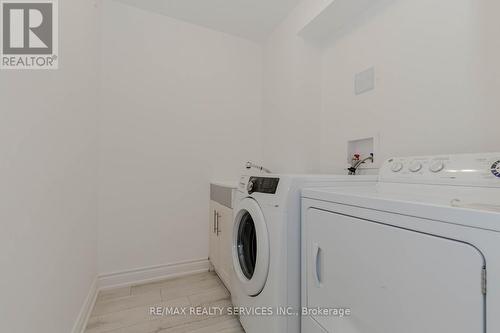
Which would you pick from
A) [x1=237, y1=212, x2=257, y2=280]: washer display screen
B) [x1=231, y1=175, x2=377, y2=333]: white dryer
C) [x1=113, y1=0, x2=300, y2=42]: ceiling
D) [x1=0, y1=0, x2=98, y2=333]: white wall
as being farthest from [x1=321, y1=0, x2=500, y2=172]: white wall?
[x1=0, y1=0, x2=98, y2=333]: white wall

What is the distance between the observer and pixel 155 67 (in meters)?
2.02

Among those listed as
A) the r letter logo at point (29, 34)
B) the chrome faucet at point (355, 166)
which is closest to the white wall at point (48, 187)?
the r letter logo at point (29, 34)

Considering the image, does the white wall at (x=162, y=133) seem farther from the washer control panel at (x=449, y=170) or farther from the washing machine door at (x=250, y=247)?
the washer control panel at (x=449, y=170)

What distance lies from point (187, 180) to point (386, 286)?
1.80m

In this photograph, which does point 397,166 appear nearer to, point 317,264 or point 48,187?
point 317,264

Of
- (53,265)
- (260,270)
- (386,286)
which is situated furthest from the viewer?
(260,270)

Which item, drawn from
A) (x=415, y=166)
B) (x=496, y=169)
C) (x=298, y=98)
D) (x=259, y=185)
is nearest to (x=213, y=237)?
(x=259, y=185)

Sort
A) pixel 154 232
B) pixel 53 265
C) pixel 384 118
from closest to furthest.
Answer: pixel 53 265 → pixel 384 118 → pixel 154 232

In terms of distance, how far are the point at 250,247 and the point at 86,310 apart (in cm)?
113

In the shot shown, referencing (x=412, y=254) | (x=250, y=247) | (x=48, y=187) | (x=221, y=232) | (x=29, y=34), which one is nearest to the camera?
(x=412, y=254)

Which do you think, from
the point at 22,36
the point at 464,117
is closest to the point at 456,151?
the point at 464,117

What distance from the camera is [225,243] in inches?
66.1

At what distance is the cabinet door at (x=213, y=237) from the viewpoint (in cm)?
190

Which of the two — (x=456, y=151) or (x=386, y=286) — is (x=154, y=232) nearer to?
(x=386, y=286)
